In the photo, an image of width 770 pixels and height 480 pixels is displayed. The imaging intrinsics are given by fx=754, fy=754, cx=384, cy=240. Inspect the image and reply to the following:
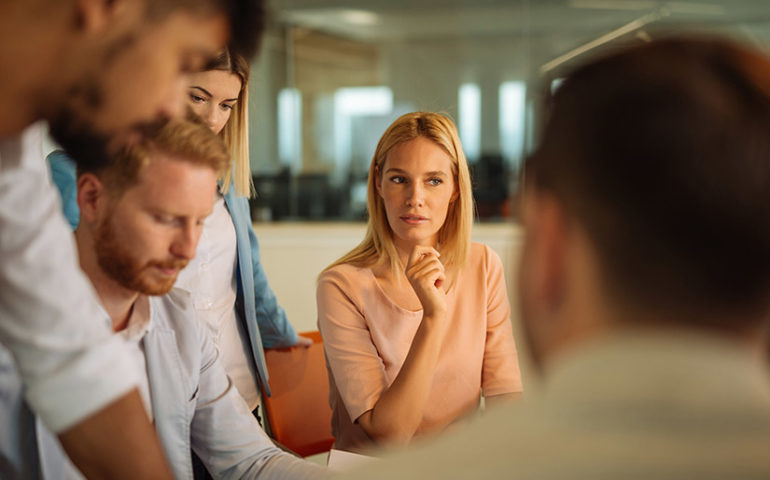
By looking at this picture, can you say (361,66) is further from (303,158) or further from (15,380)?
(15,380)

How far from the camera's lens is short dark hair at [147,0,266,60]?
830mm

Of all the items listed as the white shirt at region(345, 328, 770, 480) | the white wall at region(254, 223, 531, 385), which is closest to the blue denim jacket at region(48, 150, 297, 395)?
the white shirt at region(345, 328, 770, 480)

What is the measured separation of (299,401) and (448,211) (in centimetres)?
71

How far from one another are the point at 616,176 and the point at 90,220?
1.02 m

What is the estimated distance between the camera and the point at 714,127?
0.60 metres

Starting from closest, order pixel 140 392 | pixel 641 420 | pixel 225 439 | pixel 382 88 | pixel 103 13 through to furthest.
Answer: pixel 641 420 < pixel 103 13 < pixel 140 392 < pixel 225 439 < pixel 382 88

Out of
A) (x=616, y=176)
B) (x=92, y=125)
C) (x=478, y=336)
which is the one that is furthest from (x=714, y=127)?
(x=478, y=336)

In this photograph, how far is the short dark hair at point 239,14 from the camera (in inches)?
32.7

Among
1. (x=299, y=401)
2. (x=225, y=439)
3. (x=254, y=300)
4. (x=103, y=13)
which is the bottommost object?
(x=299, y=401)

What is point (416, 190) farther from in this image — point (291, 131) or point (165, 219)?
point (291, 131)

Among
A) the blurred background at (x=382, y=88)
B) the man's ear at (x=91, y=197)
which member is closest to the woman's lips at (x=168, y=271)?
the man's ear at (x=91, y=197)

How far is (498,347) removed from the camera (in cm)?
206

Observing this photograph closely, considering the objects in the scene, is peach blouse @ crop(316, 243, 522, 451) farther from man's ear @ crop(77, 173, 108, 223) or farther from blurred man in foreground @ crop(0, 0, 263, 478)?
blurred man in foreground @ crop(0, 0, 263, 478)

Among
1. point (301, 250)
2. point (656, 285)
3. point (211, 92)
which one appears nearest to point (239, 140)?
point (211, 92)
